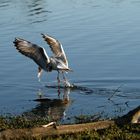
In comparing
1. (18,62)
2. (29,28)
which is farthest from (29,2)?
(18,62)

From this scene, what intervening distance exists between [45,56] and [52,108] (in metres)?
2.17

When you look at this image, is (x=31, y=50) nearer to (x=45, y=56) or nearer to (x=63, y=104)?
(x=45, y=56)

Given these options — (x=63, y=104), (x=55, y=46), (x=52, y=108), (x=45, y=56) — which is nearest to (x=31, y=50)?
(x=45, y=56)

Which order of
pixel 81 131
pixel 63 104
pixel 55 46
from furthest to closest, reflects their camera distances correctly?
1. pixel 55 46
2. pixel 63 104
3. pixel 81 131

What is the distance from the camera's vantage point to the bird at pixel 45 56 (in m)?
15.7

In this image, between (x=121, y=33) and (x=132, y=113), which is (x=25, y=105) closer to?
(x=132, y=113)

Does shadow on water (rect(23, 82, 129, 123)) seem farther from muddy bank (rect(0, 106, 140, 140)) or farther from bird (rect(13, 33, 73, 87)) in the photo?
muddy bank (rect(0, 106, 140, 140))

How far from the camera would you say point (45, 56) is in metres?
15.8

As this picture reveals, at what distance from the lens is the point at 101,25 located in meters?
27.0

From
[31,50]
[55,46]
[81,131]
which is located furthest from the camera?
[55,46]

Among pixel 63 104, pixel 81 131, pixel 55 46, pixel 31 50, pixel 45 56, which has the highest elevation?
pixel 55 46

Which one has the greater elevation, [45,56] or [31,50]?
[31,50]

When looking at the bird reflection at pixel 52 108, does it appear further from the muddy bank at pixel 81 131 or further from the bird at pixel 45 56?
the muddy bank at pixel 81 131

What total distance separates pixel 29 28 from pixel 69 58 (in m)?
8.52
